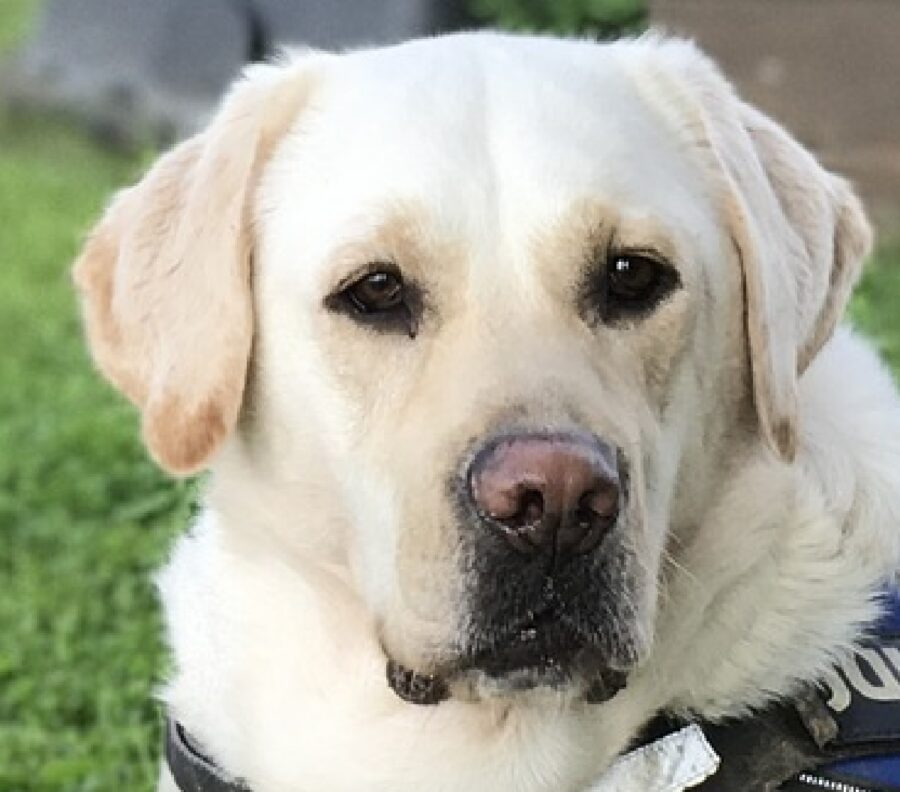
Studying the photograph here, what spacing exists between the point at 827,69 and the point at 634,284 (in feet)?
A: 19.4

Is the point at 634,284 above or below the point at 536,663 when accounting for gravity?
above

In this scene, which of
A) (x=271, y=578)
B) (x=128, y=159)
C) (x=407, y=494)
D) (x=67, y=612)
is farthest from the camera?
(x=128, y=159)

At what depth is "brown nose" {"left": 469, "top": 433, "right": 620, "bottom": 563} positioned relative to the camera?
272 cm

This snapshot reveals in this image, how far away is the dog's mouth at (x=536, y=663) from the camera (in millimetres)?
2863

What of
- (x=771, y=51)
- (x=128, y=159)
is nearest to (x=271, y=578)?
(x=771, y=51)

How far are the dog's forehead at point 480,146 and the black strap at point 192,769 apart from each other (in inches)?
35.1

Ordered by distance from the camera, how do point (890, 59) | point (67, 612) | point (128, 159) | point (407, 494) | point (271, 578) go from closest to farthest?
point (407, 494) < point (271, 578) < point (67, 612) < point (890, 59) < point (128, 159)

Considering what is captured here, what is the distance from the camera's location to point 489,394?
9.41 ft

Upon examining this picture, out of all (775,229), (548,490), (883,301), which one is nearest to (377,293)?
(548,490)

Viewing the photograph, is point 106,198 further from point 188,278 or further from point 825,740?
point 825,740

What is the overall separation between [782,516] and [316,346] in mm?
772

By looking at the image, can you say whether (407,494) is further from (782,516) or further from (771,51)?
(771,51)

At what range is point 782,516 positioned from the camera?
325cm

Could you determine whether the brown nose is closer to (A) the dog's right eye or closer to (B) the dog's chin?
(B) the dog's chin
